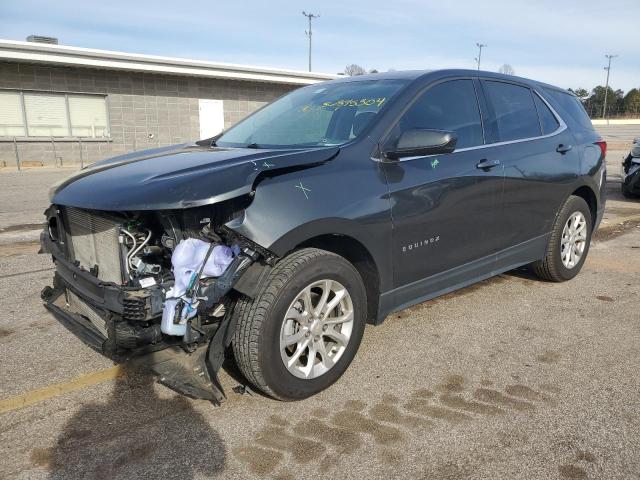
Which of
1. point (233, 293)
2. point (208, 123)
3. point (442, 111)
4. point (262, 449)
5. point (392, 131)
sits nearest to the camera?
point (262, 449)

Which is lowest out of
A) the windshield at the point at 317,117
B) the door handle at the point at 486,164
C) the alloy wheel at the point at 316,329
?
the alloy wheel at the point at 316,329

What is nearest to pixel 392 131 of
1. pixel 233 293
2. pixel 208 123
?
pixel 233 293

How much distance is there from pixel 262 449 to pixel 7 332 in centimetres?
243

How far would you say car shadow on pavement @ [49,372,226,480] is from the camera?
2.42 metres

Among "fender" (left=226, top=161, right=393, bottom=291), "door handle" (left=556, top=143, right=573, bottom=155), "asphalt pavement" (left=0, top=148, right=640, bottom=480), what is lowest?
"asphalt pavement" (left=0, top=148, right=640, bottom=480)

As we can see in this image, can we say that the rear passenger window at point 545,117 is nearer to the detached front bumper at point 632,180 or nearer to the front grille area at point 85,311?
the front grille area at point 85,311

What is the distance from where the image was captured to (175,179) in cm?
269

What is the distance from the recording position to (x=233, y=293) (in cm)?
279

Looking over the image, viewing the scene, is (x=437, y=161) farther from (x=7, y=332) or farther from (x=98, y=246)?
(x=7, y=332)

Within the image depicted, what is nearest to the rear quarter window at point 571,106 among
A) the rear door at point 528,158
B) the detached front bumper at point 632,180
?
the rear door at point 528,158

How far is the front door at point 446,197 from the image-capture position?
3.35 meters

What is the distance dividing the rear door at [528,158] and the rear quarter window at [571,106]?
257 millimetres

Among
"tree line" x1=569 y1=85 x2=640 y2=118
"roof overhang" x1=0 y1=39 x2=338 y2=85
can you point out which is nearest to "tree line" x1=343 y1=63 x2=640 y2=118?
"tree line" x1=569 y1=85 x2=640 y2=118

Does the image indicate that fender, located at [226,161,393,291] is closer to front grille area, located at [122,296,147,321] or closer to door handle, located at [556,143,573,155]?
front grille area, located at [122,296,147,321]
